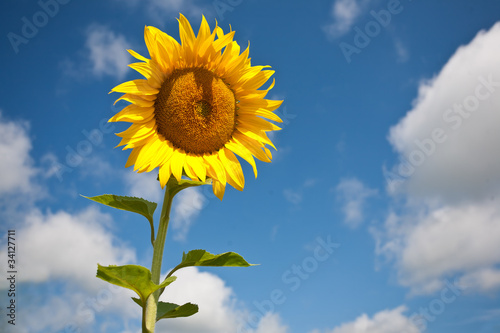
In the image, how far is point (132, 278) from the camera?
3.66 meters

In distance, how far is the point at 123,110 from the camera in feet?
13.7

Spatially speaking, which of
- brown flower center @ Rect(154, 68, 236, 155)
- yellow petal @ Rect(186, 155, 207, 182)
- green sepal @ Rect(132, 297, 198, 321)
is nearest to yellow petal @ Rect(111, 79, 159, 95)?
brown flower center @ Rect(154, 68, 236, 155)

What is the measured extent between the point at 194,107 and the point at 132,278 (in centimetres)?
189

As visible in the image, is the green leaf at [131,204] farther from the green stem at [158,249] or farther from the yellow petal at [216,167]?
the yellow petal at [216,167]

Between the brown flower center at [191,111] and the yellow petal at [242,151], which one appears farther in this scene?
the yellow petal at [242,151]

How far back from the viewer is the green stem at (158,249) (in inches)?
155

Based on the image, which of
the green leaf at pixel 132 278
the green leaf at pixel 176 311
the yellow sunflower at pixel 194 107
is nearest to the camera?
the green leaf at pixel 132 278

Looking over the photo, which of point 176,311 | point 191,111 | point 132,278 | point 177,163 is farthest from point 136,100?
point 176,311

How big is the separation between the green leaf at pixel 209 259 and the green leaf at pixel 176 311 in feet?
1.54

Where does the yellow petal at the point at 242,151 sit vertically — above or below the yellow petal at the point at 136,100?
below

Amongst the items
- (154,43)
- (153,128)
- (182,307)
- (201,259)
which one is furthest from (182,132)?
(182,307)

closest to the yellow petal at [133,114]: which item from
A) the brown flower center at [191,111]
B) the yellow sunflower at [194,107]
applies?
the yellow sunflower at [194,107]

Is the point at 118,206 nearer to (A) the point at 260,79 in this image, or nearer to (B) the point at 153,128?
(B) the point at 153,128

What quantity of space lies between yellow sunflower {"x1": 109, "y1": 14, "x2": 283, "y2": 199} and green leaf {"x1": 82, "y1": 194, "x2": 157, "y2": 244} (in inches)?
14.2
